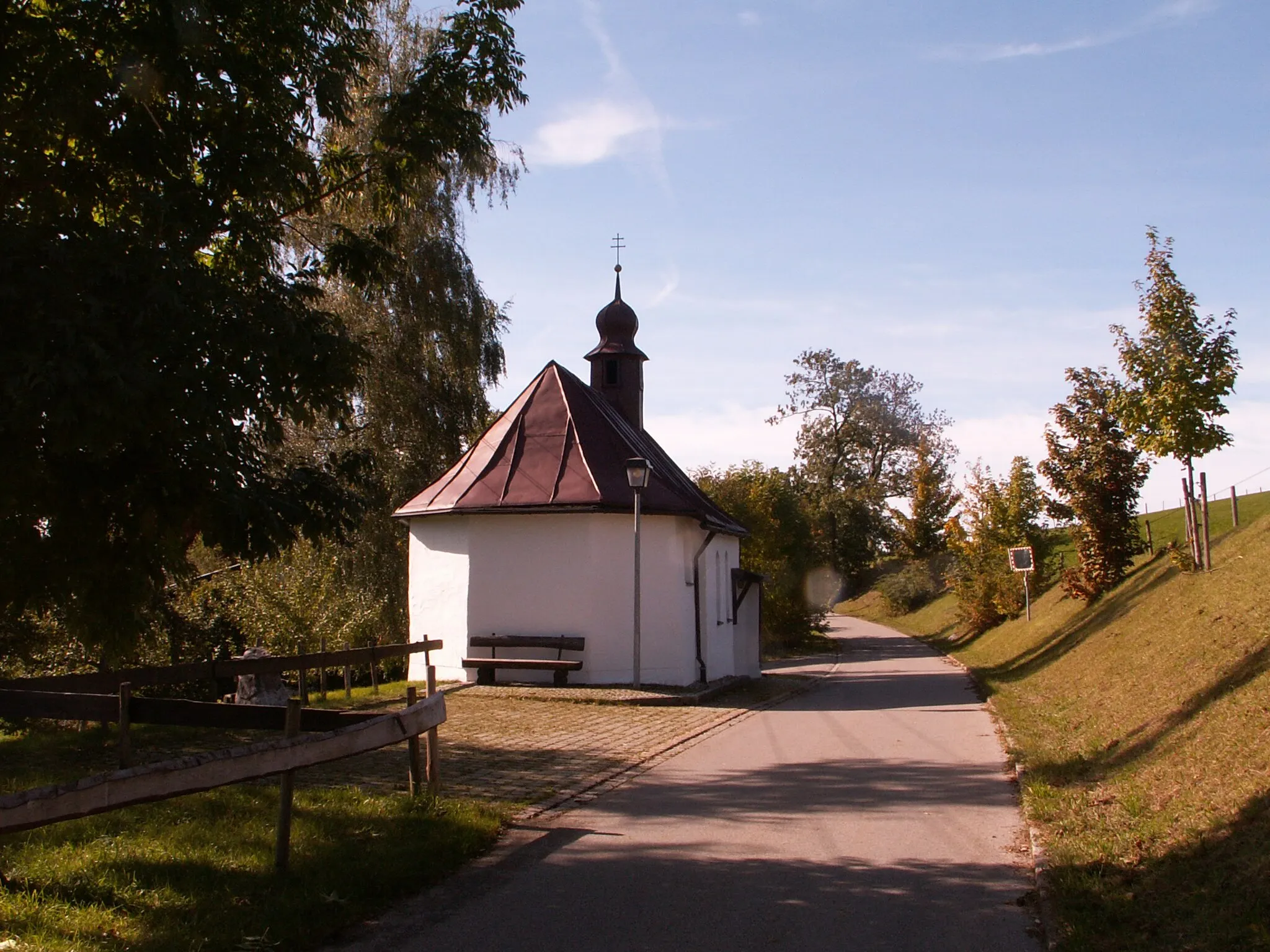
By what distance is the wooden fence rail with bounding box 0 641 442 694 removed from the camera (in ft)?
33.6

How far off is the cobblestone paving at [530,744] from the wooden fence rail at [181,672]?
164 cm

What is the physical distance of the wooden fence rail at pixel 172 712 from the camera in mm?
7109

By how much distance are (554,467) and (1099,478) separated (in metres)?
12.0

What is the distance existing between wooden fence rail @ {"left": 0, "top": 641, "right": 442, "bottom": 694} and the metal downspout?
25.4 ft

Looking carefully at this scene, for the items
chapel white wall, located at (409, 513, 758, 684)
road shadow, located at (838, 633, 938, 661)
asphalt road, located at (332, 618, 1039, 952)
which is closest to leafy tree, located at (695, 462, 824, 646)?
road shadow, located at (838, 633, 938, 661)

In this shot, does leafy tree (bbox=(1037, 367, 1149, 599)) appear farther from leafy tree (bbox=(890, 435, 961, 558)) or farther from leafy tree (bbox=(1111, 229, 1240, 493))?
leafy tree (bbox=(890, 435, 961, 558))

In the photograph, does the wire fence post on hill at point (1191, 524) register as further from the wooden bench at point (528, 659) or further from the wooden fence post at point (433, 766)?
the wooden fence post at point (433, 766)

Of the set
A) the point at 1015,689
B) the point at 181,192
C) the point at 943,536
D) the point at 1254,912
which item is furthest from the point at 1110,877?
the point at 943,536

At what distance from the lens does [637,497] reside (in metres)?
18.9

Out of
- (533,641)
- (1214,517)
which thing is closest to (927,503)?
(1214,517)

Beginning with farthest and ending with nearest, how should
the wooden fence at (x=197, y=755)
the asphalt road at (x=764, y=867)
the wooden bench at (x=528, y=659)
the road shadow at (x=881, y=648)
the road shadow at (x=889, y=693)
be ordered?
the road shadow at (x=881, y=648) → the wooden bench at (x=528, y=659) → the road shadow at (x=889, y=693) → the asphalt road at (x=764, y=867) → the wooden fence at (x=197, y=755)

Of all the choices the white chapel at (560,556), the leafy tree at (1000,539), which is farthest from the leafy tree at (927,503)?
the white chapel at (560,556)

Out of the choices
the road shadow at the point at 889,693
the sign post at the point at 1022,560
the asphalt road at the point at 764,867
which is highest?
the sign post at the point at 1022,560

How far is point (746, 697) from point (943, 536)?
1678 inches
